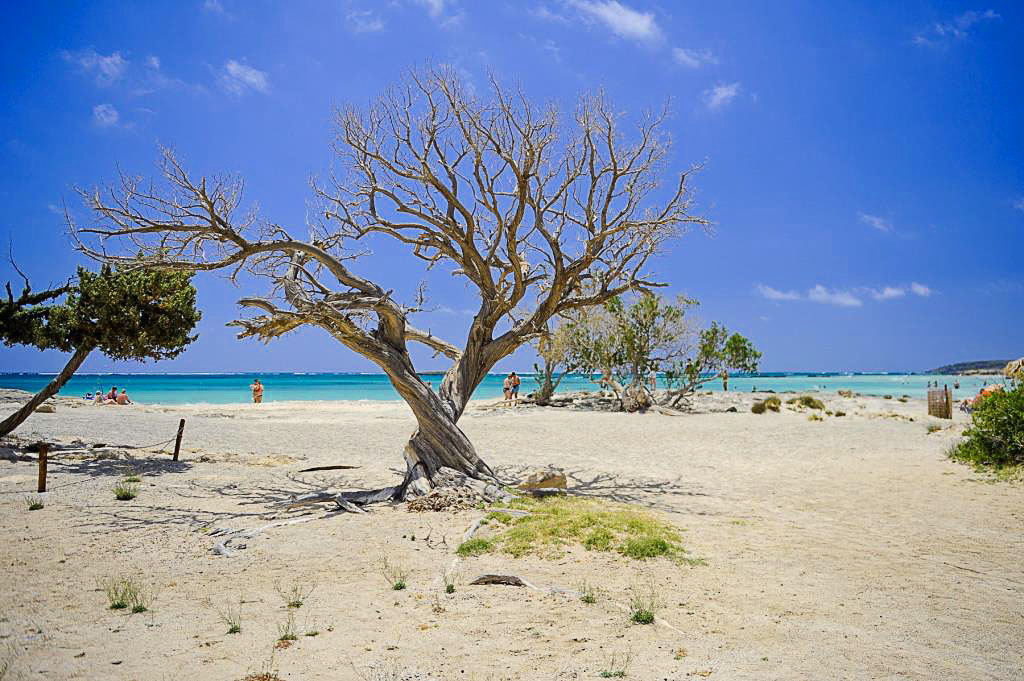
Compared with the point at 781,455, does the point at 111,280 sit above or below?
above

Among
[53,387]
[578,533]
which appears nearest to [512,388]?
[53,387]

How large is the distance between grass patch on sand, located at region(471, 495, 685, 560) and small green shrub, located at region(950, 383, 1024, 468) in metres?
8.69

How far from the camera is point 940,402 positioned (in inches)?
1070

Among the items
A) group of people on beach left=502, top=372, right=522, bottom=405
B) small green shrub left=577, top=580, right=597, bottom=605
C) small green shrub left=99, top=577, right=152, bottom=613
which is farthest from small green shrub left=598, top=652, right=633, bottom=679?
group of people on beach left=502, top=372, right=522, bottom=405

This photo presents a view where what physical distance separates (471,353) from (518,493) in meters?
2.73

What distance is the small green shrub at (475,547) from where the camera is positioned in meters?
7.19

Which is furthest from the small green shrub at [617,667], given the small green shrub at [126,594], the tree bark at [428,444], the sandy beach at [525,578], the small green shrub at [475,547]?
the tree bark at [428,444]

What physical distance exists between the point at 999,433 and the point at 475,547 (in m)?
12.2

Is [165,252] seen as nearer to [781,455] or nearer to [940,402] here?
[781,455]

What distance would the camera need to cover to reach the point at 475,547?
734 centimetres

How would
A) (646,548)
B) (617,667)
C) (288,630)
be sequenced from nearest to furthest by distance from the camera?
(617,667), (288,630), (646,548)

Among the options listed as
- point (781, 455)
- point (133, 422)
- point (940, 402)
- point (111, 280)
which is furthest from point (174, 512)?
point (940, 402)

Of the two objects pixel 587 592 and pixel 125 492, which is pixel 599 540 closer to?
pixel 587 592

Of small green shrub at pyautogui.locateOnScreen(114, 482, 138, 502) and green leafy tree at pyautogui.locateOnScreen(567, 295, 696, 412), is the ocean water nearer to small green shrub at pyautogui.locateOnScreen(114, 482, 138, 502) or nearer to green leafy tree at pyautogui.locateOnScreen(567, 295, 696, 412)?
green leafy tree at pyautogui.locateOnScreen(567, 295, 696, 412)
